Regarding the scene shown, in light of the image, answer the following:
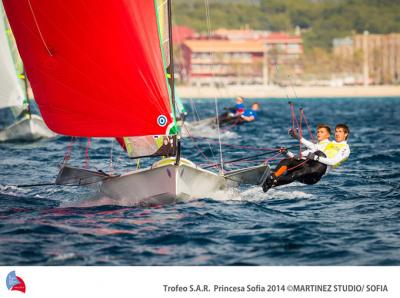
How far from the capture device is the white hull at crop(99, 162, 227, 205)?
12516 millimetres

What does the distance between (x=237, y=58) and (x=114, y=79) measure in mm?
142897

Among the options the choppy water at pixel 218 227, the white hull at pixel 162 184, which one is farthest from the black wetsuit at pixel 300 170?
the white hull at pixel 162 184

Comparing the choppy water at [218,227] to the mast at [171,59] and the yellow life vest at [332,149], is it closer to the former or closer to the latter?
the yellow life vest at [332,149]

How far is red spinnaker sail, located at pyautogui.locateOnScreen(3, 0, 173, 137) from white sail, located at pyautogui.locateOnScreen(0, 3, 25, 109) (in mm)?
14585

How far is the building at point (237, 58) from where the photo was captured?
147m

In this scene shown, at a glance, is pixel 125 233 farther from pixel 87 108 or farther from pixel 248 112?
pixel 248 112

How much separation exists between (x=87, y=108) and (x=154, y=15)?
6.15 ft

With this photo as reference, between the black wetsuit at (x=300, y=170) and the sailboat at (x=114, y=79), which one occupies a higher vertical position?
the sailboat at (x=114, y=79)

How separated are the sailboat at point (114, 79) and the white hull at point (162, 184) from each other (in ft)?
0.05

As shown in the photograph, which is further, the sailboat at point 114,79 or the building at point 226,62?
the building at point 226,62

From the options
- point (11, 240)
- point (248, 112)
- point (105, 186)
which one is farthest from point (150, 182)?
point (248, 112)

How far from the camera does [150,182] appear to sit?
12609 mm
